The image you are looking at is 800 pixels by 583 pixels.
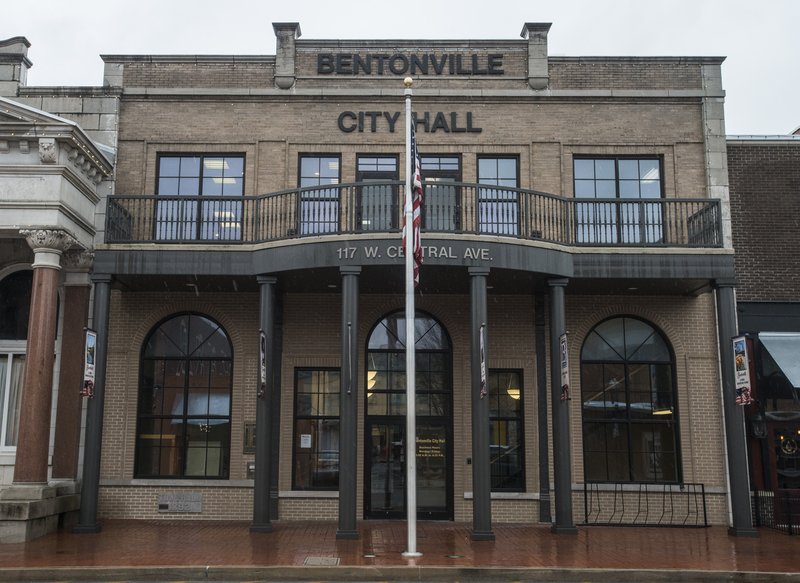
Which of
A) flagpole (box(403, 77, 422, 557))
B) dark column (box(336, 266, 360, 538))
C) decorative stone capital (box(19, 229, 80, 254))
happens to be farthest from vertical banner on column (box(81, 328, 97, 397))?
flagpole (box(403, 77, 422, 557))

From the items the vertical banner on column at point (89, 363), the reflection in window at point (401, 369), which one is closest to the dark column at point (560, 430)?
the reflection in window at point (401, 369)

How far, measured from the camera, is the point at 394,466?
17578 millimetres

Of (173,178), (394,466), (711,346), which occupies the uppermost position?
(173,178)

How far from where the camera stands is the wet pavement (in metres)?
11.4

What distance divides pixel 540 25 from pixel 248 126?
7.11m

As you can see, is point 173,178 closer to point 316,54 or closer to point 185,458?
point 316,54

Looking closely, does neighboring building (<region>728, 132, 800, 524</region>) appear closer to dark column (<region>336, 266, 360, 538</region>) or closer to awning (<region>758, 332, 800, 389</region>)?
awning (<region>758, 332, 800, 389</region>)

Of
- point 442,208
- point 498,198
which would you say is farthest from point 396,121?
point 498,198

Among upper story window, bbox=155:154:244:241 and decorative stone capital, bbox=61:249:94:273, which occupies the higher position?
upper story window, bbox=155:154:244:241

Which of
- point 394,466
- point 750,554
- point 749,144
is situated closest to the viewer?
point 750,554

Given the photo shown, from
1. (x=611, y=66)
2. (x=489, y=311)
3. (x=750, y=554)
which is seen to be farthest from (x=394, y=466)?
(x=611, y=66)

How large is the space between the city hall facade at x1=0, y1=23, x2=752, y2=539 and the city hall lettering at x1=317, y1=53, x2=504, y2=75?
52mm

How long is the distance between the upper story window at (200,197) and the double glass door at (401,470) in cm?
532

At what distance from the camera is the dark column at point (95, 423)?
1548 cm
